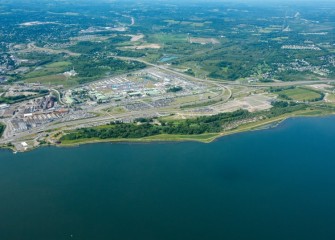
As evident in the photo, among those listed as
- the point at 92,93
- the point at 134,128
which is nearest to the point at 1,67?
the point at 92,93

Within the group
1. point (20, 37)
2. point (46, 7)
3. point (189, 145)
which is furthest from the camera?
point (46, 7)

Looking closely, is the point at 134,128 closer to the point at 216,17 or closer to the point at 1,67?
the point at 1,67

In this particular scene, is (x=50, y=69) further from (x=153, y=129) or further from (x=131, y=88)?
(x=153, y=129)

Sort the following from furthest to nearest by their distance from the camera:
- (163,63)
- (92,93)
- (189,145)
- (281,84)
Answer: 1. (163,63)
2. (281,84)
3. (92,93)
4. (189,145)

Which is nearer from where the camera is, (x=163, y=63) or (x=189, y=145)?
(x=189, y=145)

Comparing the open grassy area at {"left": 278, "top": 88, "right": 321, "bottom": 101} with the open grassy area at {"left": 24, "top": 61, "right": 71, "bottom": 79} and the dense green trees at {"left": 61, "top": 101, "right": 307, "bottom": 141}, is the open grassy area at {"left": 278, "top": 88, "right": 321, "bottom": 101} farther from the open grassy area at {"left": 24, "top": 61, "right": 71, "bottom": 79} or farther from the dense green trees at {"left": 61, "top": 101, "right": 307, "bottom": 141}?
the open grassy area at {"left": 24, "top": 61, "right": 71, "bottom": 79}

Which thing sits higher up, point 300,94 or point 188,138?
point 188,138

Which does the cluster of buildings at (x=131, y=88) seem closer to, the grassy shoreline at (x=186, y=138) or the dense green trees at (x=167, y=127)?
the dense green trees at (x=167, y=127)

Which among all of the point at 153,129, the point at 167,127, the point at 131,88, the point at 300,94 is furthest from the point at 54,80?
the point at 300,94

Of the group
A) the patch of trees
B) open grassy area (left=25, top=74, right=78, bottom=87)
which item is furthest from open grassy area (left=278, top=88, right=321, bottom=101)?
open grassy area (left=25, top=74, right=78, bottom=87)
